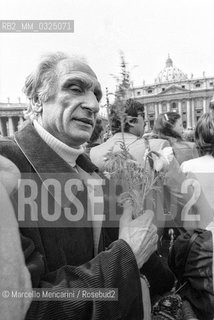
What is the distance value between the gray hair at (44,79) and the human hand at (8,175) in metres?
0.40

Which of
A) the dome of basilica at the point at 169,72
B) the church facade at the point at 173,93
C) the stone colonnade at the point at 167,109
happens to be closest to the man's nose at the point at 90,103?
the church facade at the point at 173,93

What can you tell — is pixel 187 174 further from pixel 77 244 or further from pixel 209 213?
pixel 77 244

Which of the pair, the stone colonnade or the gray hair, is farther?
the stone colonnade

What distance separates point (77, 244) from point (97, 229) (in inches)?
4.6

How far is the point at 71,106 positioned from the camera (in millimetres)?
1285

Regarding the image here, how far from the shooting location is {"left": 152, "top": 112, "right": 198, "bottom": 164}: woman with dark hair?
10.7 feet

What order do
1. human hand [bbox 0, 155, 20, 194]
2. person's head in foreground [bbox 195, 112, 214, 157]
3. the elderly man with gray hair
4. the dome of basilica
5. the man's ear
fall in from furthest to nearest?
person's head in foreground [bbox 195, 112, 214, 157]
the dome of basilica
the man's ear
the elderly man with gray hair
human hand [bbox 0, 155, 20, 194]

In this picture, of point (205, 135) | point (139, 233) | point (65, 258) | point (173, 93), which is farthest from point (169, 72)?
point (65, 258)

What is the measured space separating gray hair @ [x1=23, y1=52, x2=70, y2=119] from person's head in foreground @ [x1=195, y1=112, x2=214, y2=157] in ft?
4.25

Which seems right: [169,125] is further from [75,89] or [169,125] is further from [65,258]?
[65,258]

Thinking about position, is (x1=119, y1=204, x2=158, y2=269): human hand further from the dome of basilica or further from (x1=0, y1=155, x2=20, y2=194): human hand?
the dome of basilica

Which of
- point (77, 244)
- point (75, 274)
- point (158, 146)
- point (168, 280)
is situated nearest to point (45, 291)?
point (75, 274)

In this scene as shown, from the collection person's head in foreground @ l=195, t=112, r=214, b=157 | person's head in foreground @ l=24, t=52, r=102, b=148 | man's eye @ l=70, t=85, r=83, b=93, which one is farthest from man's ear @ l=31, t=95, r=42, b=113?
person's head in foreground @ l=195, t=112, r=214, b=157

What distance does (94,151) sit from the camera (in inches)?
97.8
